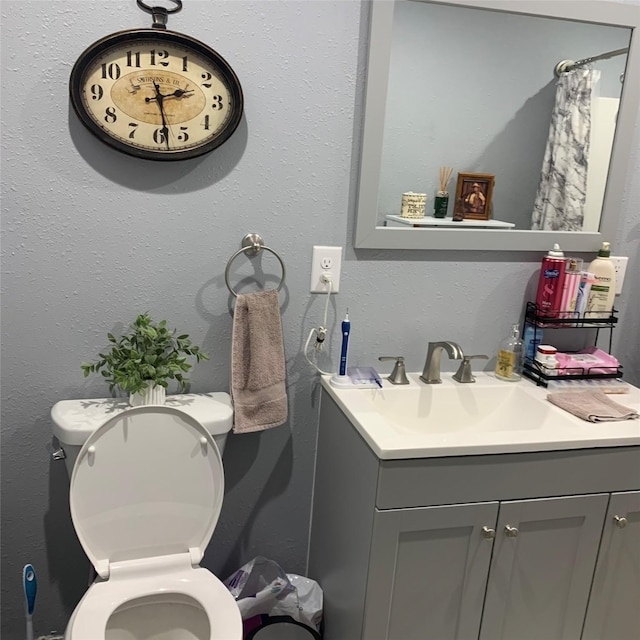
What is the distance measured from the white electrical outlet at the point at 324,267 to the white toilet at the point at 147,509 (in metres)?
0.46

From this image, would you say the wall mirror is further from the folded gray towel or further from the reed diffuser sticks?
the folded gray towel

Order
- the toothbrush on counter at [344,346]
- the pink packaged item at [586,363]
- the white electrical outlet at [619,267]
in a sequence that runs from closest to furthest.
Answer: the toothbrush on counter at [344,346] < the pink packaged item at [586,363] < the white electrical outlet at [619,267]

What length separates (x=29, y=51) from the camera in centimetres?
142

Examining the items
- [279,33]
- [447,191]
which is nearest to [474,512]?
[447,191]

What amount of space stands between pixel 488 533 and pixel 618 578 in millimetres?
434

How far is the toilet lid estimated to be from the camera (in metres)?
1.46

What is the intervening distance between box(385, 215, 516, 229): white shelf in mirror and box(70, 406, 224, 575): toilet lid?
2.52 feet

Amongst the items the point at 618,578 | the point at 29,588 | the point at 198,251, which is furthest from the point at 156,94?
the point at 618,578

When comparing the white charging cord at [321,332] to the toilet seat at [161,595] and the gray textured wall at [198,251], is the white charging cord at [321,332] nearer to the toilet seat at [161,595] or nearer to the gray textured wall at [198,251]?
the gray textured wall at [198,251]

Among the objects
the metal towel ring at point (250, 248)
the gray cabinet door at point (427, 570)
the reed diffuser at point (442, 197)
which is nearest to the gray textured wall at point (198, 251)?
the metal towel ring at point (250, 248)

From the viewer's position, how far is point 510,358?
5.98 ft

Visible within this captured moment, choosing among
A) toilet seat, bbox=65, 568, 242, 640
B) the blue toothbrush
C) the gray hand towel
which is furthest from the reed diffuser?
the blue toothbrush

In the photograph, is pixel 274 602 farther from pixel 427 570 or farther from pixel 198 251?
pixel 198 251

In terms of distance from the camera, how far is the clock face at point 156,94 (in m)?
1.45
